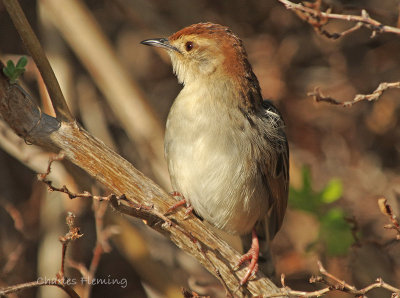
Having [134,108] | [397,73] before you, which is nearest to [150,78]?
[134,108]

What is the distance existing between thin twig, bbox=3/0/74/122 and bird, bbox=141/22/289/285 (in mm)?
1223

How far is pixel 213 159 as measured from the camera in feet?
12.8

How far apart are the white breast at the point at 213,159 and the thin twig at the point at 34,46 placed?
119 cm

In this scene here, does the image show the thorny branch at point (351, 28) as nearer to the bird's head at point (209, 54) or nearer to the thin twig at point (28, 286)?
the bird's head at point (209, 54)

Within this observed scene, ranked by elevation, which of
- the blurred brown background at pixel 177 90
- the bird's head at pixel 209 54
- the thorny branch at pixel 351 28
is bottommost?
the blurred brown background at pixel 177 90

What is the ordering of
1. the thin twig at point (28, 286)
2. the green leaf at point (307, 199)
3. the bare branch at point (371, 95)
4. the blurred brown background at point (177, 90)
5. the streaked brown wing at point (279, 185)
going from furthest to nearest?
the blurred brown background at point (177, 90)
the green leaf at point (307, 199)
the streaked brown wing at point (279, 185)
the bare branch at point (371, 95)
the thin twig at point (28, 286)

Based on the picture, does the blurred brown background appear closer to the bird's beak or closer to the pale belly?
the bird's beak

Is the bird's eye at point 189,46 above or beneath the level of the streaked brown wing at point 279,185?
above

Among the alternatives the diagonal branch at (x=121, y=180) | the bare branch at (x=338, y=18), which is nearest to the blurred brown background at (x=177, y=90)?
the diagonal branch at (x=121, y=180)


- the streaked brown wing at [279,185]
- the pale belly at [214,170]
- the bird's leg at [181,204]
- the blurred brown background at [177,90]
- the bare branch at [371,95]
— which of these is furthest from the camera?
the blurred brown background at [177,90]

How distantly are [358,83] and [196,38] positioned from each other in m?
2.67

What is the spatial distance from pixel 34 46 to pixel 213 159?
1.53m

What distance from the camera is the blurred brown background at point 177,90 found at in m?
5.17

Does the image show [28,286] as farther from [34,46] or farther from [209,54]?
[209,54]
